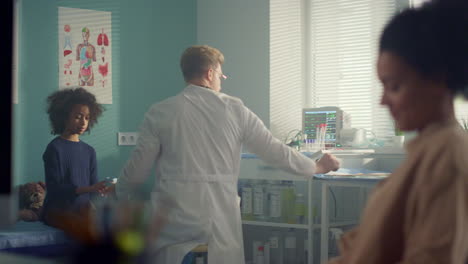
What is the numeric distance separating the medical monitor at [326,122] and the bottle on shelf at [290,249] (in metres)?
0.63

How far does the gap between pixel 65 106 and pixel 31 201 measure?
596 mm

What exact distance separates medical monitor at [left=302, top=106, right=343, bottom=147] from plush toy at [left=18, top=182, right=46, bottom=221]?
66.1 inches

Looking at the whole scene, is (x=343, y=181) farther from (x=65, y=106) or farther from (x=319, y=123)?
(x=65, y=106)

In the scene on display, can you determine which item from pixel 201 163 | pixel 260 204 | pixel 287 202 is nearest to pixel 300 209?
pixel 287 202

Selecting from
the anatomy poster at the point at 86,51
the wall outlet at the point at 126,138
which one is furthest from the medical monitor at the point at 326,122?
the anatomy poster at the point at 86,51

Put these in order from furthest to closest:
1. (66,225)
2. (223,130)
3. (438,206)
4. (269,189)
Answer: (269,189)
(223,130)
(438,206)
(66,225)

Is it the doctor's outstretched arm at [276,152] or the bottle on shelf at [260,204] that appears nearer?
the doctor's outstretched arm at [276,152]

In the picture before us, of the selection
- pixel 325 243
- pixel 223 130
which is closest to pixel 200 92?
pixel 223 130

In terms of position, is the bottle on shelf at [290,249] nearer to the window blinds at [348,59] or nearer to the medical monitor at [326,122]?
the medical monitor at [326,122]

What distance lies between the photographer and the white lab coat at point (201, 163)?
231 cm

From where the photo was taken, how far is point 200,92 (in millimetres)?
2395

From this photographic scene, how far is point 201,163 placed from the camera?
2326 mm

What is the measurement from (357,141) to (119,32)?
1.81m

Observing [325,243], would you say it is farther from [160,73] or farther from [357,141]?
[160,73]
